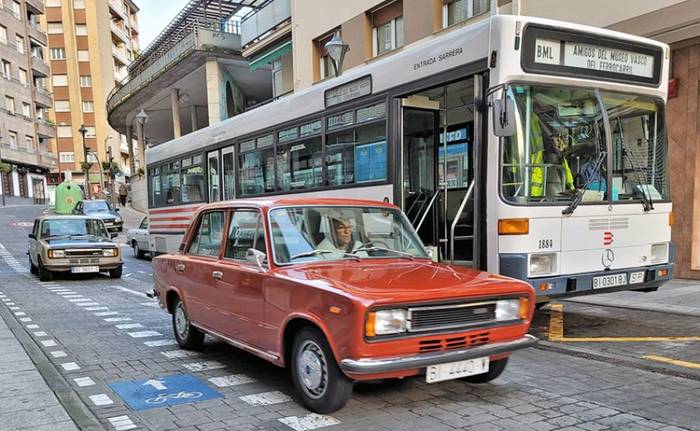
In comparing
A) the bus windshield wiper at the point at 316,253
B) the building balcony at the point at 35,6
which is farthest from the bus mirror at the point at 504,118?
the building balcony at the point at 35,6

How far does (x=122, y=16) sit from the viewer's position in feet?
259

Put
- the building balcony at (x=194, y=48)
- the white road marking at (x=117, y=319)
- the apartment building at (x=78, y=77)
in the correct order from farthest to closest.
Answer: the apartment building at (x=78, y=77)
the building balcony at (x=194, y=48)
the white road marking at (x=117, y=319)

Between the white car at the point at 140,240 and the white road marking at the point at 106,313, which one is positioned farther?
the white car at the point at 140,240

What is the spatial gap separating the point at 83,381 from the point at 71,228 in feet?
33.3

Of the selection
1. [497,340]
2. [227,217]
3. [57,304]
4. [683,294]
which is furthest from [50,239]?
[683,294]

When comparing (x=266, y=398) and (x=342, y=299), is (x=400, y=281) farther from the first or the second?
(x=266, y=398)

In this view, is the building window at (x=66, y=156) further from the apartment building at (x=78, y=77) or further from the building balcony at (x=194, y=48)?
the building balcony at (x=194, y=48)

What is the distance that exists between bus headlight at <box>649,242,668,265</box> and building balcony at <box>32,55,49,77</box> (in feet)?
219

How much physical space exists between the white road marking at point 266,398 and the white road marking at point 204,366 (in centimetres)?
103

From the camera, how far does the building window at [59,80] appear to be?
2736 inches

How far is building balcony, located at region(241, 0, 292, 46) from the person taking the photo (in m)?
21.5

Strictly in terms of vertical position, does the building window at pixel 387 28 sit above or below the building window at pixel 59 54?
below

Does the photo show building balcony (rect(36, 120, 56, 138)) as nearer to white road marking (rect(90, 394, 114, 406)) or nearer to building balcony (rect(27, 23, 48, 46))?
building balcony (rect(27, 23, 48, 46))

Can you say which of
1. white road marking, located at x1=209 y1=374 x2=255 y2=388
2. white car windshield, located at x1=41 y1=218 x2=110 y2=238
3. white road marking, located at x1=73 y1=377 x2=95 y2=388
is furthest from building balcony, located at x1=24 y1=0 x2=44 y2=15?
white road marking, located at x1=209 y1=374 x2=255 y2=388
